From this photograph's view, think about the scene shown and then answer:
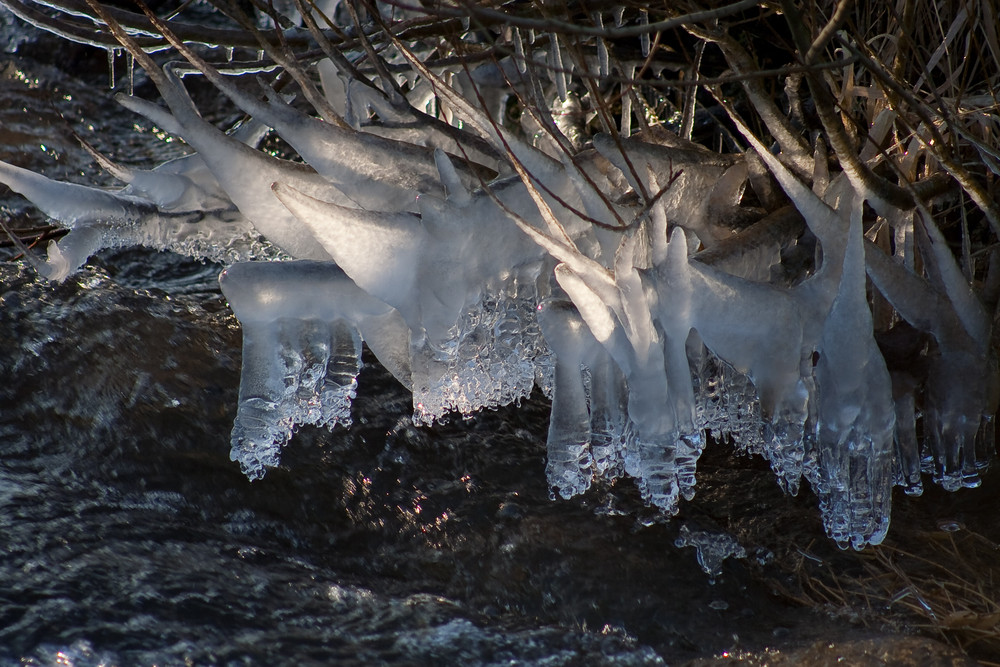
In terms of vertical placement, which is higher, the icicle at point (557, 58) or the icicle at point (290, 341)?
the icicle at point (557, 58)

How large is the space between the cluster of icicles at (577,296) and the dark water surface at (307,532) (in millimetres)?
212

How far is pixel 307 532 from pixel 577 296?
3.13ft

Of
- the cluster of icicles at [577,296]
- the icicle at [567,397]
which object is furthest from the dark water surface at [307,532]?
the icicle at [567,397]

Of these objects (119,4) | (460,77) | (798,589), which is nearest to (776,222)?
(798,589)

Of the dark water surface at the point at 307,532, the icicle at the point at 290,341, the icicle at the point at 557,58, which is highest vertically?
the icicle at the point at 557,58

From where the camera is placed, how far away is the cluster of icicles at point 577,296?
1.80m

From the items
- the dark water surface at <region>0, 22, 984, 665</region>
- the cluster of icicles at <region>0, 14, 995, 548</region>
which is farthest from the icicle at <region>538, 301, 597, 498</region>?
the dark water surface at <region>0, 22, 984, 665</region>

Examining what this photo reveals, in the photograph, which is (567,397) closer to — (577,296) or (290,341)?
(577,296)

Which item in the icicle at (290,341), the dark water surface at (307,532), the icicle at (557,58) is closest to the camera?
the dark water surface at (307,532)

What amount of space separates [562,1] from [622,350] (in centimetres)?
88

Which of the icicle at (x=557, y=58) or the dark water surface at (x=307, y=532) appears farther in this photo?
the icicle at (x=557, y=58)

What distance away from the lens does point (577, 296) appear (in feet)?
5.61

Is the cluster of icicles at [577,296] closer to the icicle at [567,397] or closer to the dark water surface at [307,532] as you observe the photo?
the icicle at [567,397]

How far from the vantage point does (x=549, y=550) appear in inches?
85.2
